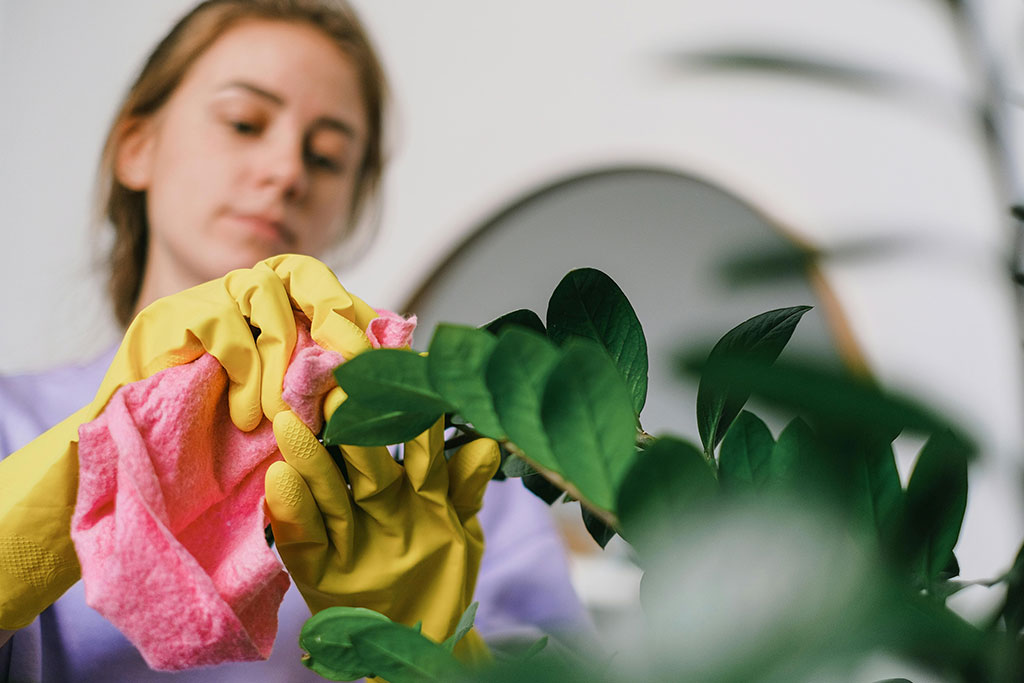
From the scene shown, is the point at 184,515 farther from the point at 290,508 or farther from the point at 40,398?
the point at 40,398

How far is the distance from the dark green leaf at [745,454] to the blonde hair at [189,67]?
3.36ft

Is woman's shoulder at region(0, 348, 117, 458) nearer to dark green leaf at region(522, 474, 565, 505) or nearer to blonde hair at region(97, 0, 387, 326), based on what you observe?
blonde hair at region(97, 0, 387, 326)

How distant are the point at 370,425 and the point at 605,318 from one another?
0.09 m

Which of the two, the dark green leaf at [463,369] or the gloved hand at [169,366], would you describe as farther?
the gloved hand at [169,366]

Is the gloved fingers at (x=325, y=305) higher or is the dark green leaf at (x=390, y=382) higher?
the gloved fingers at (x=325, y=305)

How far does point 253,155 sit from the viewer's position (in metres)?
1.10

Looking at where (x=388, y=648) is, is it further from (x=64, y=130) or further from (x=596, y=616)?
(x=64, y=130)

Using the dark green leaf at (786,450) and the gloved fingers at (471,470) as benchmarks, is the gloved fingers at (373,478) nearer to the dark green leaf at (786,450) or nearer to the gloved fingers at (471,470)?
the gloved fingers at (471,470)

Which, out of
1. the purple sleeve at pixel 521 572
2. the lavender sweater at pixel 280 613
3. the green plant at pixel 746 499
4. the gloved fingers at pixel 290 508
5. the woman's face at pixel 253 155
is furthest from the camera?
the woman's face at pixel 253 155

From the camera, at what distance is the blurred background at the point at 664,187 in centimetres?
87

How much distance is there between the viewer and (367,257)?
1148 millimetres

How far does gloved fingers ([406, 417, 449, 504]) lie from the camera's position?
11.7 inches

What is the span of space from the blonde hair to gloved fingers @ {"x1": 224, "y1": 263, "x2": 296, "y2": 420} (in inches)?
33.3

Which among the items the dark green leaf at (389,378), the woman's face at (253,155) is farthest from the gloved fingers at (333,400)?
the woman's face at (253,155)
